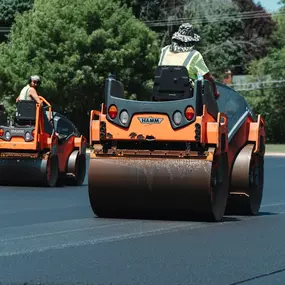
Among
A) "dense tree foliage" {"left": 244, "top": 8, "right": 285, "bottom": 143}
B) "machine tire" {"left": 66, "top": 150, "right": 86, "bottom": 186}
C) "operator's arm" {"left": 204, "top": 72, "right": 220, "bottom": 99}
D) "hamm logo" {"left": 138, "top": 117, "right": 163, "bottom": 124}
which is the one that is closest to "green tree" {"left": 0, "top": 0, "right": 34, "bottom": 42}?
"dense tree foliage" {"left": 244, "top": 8, "right": 285, "bottom": 143}

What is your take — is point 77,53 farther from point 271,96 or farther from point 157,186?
point 157,186

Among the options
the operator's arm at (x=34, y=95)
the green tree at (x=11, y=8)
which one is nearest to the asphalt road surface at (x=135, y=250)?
the operator's arm at (x=34, y=95)

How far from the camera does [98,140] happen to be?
12.3 m

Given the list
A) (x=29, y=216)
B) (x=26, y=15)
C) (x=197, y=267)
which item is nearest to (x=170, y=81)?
(x=29, y=216)

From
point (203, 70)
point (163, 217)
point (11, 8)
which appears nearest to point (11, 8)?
point (11, 8)

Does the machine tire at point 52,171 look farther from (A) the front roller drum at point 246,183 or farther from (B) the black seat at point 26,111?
(A) the front roller drum at point 246,183

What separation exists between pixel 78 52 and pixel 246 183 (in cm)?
3829

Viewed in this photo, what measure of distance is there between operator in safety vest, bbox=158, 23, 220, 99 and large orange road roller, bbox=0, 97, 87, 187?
631 cm

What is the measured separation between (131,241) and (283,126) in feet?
209

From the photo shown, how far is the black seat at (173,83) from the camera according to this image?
12.2m

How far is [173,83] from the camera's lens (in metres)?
12.2

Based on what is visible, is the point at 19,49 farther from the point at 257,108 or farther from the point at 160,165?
the point at 160,165

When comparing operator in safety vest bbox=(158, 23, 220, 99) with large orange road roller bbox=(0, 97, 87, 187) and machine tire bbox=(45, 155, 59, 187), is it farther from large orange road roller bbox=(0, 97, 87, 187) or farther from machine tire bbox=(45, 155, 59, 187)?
machine tire bbox=(45, 155, 59, 187)

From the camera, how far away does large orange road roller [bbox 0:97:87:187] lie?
19109 millimetres
